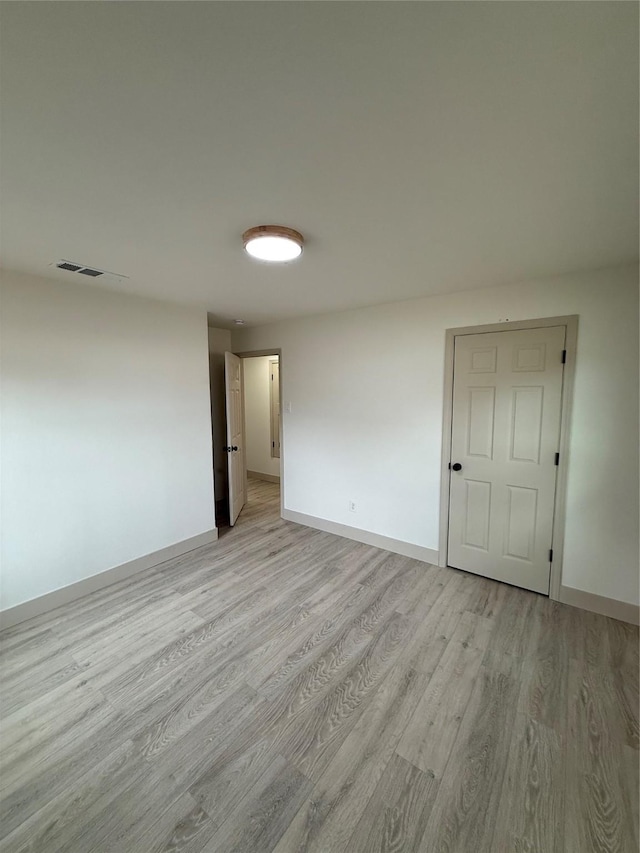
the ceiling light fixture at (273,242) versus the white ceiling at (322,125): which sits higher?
the white ceiling at (322,125)

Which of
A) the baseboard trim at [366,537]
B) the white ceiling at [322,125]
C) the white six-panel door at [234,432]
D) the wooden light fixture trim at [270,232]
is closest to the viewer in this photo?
the white ceiling at [322,125]

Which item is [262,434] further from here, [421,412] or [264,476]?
[421,412]

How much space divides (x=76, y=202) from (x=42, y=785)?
8.19ft

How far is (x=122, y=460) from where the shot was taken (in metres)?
2.97

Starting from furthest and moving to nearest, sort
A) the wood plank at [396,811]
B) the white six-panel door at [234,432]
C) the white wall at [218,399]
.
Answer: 1. the white wall at [218,399]
2. the white six-panel door at [234,432]
3. the wood plank at [396,811]

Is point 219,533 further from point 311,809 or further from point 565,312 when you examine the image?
point 565,312

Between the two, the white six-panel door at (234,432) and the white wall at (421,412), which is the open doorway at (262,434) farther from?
the white wall at (421,412)

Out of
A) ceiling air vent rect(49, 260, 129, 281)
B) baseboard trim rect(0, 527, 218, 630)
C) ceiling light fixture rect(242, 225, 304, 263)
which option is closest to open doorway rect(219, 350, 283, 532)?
baseboard trim rect(0, 527, 218, 630)

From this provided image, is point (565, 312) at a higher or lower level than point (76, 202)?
lower

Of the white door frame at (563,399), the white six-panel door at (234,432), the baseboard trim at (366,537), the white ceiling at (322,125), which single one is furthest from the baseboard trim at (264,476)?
the white ceiling at (322,125)

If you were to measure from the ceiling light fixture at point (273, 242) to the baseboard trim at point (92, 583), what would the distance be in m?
2.82

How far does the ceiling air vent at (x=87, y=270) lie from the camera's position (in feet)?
7.25

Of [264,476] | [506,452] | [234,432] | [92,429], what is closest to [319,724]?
[506,452]

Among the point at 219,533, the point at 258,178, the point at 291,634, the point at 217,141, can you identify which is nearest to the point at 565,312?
the point at 258,178
